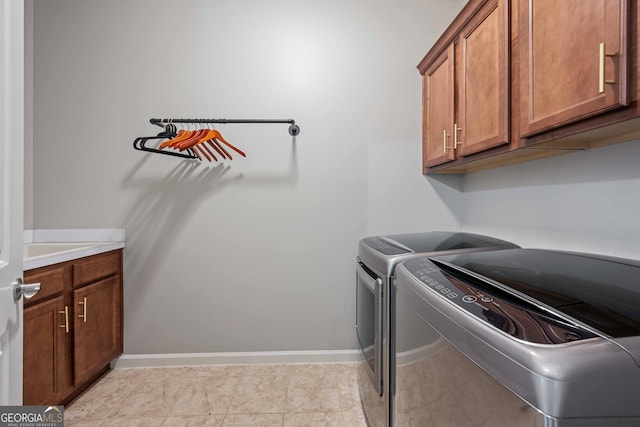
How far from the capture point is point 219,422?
63.6 inches

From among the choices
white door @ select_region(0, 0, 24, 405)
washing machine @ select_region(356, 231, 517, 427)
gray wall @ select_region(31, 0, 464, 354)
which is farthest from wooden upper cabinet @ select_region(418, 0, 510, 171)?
white door @ select_region(0, 0, 24, 405)

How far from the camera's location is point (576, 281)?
31.4 inches

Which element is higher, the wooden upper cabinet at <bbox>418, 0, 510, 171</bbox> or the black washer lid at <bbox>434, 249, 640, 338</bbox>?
the wooden upper cabinet at <bbox>418, 0, 510, 171</bbox>

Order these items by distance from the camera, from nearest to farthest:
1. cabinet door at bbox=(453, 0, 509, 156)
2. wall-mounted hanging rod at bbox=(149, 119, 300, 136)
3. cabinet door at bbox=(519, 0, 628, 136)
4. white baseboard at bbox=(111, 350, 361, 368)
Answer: cabinet door at bbox=(519, 0, 628, 136)
cabinet door at bbox=(453, 0, 509, 156)
wall-mounted hanging rod at bbox=(149, 119, 300, 136)
white baseboard at bbox=(111, 350, 361, 368)

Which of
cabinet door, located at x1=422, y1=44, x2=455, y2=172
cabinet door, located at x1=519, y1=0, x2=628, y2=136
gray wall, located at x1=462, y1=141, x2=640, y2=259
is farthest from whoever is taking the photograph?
cabinet door, located at x1=422, y1=44, x2=455, y2=172

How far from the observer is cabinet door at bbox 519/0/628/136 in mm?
808

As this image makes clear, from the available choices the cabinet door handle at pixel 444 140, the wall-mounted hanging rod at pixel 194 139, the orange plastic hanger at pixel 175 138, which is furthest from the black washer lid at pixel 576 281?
the orange plastic hanger at pixel 175 138

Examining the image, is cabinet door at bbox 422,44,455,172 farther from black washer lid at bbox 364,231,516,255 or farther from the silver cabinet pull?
the silver cabinet pull

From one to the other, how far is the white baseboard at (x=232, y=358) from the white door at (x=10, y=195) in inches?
52.7

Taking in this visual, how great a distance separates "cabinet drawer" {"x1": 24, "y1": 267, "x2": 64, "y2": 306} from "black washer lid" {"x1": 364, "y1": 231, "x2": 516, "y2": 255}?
159cm

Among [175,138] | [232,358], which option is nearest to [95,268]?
[175,138]

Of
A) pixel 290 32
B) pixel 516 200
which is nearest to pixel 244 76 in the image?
pixel 290 32

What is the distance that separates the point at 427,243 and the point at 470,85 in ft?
2.63

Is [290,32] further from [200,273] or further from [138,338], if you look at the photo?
[138,338]
